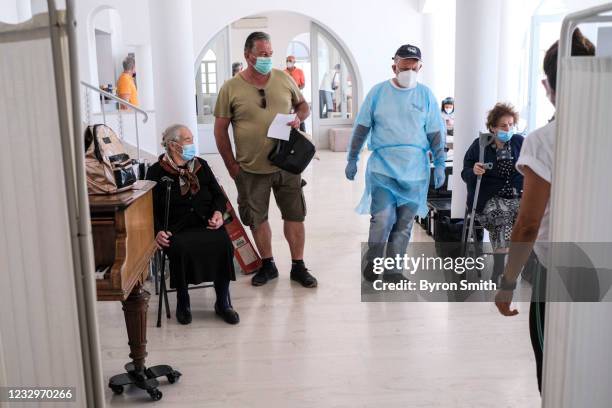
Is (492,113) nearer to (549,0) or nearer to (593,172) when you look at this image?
(593,172)

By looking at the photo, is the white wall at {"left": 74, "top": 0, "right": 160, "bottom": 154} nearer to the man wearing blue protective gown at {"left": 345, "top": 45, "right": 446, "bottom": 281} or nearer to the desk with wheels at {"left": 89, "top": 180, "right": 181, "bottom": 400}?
the man wearing blue protective gown at {"left": 345, "top": 45, "right": 446, "bottom": 281}

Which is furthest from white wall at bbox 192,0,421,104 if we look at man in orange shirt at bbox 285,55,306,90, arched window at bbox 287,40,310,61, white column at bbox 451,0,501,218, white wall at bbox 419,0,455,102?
white column at bbox 451,0,501,218

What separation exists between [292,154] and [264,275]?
0.95 m

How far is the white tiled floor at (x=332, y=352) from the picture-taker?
326 centimetres

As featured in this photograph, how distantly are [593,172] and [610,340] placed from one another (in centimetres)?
44

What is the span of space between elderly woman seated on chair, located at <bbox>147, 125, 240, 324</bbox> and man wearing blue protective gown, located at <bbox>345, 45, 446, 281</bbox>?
1.14 metres

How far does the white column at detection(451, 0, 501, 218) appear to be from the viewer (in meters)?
5.77

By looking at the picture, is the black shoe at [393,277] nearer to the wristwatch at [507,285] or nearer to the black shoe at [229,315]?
the black shoe at [229,315]

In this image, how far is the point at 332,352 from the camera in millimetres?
3775

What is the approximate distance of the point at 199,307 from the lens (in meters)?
4.59

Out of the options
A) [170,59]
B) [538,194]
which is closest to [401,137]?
[170,59]

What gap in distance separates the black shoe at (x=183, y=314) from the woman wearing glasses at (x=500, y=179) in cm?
210

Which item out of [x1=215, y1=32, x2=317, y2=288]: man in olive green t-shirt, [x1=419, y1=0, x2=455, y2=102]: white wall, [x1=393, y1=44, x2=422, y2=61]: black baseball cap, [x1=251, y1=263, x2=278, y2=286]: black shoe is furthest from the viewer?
[x1=419, y1=0, x2=455, y2=102]: white wall

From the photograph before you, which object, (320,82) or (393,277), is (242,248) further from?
(320,82)
